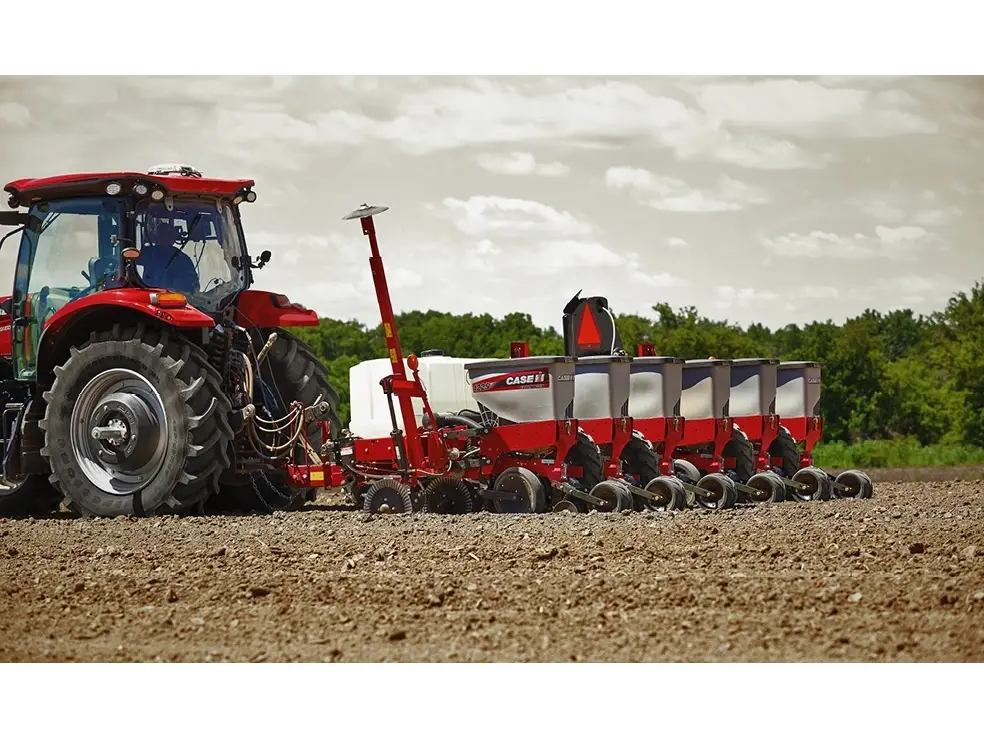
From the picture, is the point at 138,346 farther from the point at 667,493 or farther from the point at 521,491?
the point at 667,493

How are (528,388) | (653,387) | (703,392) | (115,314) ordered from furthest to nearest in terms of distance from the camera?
(703,392), (653,387), (528,388), (115,314)

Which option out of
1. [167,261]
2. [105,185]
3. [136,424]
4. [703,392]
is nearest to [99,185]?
[105,185]

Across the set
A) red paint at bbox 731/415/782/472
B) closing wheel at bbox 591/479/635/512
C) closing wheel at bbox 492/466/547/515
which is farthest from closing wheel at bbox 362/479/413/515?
red paint at bbox 731/415/782/472

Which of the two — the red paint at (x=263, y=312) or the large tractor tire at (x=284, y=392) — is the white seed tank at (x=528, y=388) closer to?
the large tractor tire at (x=284, y=392)

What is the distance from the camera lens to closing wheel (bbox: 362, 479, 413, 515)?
10.8m

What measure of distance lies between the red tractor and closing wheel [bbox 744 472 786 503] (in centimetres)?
382

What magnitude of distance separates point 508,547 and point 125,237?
3.56 m

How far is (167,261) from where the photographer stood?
10.1 m

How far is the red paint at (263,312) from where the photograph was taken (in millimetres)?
10594

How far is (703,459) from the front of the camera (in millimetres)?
12570

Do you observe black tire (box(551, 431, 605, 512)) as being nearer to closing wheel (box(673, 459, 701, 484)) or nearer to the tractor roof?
closing wheel (box(673, 459, 701, 484))

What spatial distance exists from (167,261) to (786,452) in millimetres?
5846

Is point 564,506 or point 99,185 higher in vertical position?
point 99,185

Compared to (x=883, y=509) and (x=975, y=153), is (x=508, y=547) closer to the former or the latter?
(x=883, y=509)
